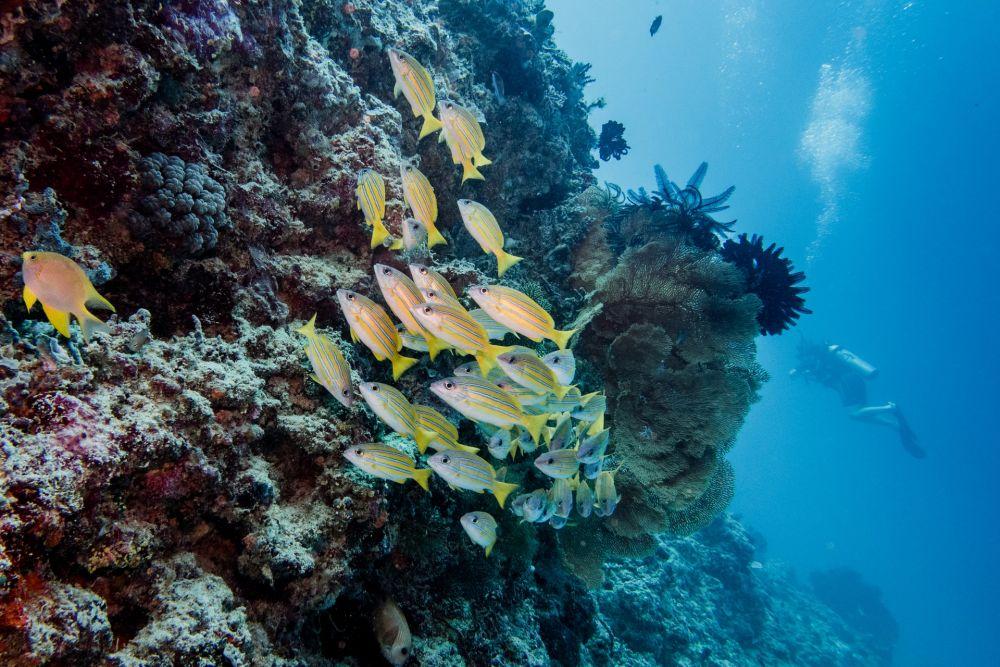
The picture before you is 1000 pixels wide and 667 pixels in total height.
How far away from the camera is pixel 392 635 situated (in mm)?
3078

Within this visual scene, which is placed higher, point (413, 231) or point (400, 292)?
point (413, 231)

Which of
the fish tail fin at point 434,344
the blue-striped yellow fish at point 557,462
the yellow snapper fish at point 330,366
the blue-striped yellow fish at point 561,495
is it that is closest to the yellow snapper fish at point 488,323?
the fish tail fin at point 434,344

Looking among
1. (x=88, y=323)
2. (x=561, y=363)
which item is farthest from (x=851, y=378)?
(x=88, y=323)

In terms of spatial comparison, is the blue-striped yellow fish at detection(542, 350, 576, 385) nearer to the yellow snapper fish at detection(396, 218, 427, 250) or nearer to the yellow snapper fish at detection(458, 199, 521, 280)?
the yellow snapper fish at detection(458, 199, 521, 280)

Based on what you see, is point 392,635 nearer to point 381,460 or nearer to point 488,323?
point 381,460

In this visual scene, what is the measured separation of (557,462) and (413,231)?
2.26 m

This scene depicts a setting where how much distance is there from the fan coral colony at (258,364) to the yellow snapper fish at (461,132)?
2 cm

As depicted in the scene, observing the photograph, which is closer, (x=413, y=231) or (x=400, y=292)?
(x=400, y=292)

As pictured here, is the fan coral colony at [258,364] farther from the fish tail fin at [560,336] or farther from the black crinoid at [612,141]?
the black crinoid at [612,141]

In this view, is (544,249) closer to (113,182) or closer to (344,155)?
(344,155)

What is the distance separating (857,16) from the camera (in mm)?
69125

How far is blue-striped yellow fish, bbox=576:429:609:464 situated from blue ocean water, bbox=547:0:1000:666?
5099cm

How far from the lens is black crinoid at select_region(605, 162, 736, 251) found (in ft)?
21.2

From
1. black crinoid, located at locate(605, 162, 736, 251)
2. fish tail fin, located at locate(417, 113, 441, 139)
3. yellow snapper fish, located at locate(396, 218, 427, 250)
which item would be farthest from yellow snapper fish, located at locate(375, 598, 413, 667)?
black crinoid, located at locate(605, 162, 736, 251)
